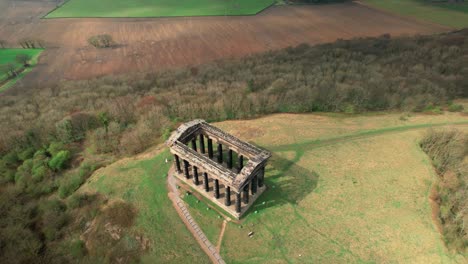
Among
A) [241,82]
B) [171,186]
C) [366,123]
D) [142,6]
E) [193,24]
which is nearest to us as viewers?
[171,186]

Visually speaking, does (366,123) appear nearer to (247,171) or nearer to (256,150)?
(256,150)

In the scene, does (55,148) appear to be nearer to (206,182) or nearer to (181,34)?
(206,182)

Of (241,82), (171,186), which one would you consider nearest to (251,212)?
(171,186)

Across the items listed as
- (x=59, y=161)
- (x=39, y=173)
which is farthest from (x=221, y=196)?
(x=39, y=173)

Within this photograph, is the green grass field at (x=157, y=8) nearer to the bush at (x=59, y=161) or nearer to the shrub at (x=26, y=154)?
the shrub at (x=26, y=154)

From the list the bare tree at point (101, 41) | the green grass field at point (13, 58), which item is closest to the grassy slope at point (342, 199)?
the bare tree at point (101, 41)

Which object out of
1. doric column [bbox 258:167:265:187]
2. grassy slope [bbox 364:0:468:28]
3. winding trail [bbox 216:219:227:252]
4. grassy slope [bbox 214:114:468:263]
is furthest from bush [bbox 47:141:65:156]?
grassy slope [bbox 364:0:468:28]
